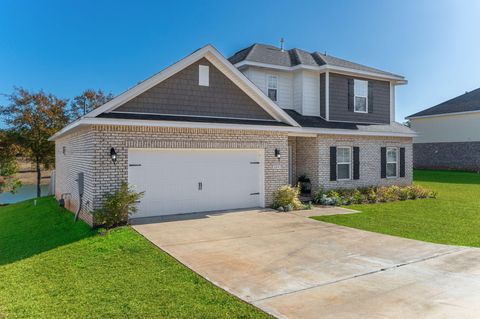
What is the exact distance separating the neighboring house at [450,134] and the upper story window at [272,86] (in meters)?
21.3

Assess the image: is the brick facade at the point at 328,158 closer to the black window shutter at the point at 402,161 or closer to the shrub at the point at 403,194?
the black window shutter at the point at 402,161

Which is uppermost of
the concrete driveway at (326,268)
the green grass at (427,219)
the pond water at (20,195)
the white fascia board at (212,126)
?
the white fascia board at (212,126)

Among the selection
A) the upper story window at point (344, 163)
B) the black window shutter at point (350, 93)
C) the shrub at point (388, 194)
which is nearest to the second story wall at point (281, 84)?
the black window shutter at point (350, 93)

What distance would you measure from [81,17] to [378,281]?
2020 centimetres

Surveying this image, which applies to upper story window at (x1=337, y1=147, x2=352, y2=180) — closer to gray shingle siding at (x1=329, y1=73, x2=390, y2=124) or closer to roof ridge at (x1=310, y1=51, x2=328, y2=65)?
gray shingle siding at (x1=329, y1=73, x2=390, y2=124)

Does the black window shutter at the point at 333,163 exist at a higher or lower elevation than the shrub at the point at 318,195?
higher

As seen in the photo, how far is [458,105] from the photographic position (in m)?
31.8

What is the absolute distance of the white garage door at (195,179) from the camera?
10.9m

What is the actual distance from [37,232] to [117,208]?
2940mm

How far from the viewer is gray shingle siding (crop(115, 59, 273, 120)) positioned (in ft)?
36.5

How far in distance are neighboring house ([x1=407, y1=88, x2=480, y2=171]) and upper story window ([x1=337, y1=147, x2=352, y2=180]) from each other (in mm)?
19477

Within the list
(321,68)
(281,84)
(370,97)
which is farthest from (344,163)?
(281,84)

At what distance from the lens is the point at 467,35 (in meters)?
16.8

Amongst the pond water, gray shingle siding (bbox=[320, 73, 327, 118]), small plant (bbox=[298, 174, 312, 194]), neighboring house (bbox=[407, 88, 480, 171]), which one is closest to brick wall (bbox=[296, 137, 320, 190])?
small plant (bbox=[298, 174, 312, 194])
